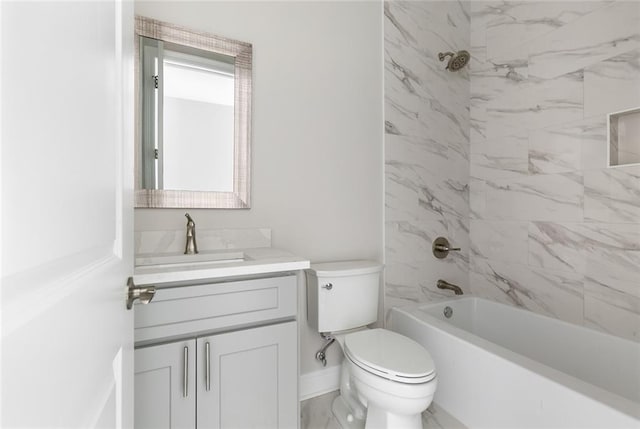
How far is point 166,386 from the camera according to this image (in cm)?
101

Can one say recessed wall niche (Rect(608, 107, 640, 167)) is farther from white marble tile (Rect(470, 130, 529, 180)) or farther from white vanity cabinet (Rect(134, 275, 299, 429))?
white vanity cabinet (Rect(134, 275, 299, 429))

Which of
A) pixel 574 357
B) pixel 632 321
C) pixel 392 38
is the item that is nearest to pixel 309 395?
pixel 574 357

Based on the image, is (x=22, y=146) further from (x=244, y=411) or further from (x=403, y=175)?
(x=403, y=175)

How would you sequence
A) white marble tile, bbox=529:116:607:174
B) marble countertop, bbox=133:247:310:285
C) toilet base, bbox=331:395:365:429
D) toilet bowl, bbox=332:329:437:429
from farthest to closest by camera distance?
white marble tile, bbox=529:116:607:174 → toilet base, bbox=331:395:365:429 → toilet bowl, bbox=332:329:437:429 → marble countertop, bbox=133:247:310:285

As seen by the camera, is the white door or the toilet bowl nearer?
the white door

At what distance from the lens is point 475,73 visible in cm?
233

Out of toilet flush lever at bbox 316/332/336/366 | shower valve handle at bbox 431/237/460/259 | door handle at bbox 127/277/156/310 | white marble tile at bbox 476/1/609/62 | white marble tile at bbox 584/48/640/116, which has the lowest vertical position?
toilet flush lever at bbox 316/332/336/366

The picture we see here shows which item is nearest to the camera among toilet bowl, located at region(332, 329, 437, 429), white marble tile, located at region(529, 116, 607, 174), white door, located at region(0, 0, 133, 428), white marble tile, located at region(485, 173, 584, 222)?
white door, located at region(0, 0, 133, 428)

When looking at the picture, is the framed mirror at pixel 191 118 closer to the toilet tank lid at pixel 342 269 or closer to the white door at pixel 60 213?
the toilet tank lid at pixel 342 269

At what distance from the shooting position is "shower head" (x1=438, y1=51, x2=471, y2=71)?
6.74ft

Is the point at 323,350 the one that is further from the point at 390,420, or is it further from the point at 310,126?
the point at 310,126

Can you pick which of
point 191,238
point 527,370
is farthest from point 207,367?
point 527,370

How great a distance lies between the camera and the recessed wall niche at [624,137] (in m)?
1.56

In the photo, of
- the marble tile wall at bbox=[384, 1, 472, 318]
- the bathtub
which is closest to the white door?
the bathtub
